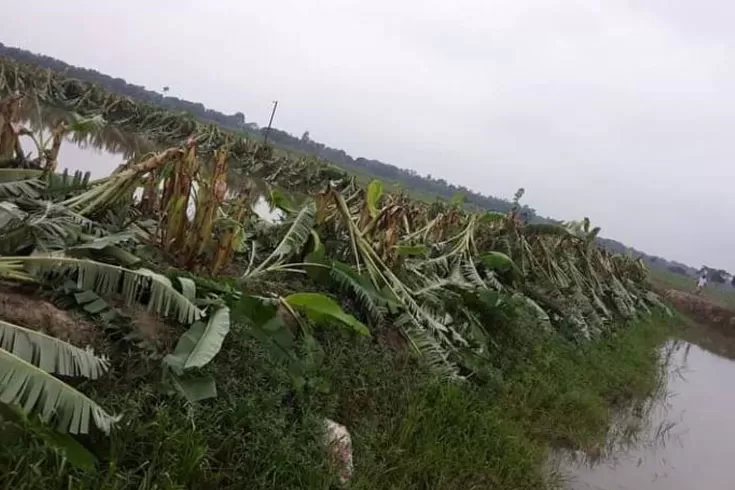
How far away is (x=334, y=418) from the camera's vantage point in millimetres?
3439

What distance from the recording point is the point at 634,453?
549cm

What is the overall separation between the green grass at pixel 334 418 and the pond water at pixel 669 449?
252 millimetres

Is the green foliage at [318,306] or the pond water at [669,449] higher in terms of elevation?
the green foliage at [318,306]

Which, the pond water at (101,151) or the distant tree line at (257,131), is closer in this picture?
the pond water at (101,151)

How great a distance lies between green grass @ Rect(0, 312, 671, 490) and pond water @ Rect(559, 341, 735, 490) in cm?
25

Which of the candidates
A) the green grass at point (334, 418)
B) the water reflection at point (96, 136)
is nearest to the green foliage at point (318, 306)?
the green grass at point (334, 418)

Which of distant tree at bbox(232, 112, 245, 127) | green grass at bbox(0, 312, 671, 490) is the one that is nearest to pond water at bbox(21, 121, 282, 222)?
green grass at bbox(0, 312, 671, 490)

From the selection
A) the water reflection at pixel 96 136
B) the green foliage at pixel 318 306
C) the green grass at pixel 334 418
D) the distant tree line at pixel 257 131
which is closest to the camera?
the green grass at pixel 334 418

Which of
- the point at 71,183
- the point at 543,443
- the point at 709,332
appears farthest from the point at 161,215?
the point at 709,332

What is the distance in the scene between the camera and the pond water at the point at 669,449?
478 cm

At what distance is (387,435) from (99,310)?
1.72 metres

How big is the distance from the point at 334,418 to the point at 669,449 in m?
4.06

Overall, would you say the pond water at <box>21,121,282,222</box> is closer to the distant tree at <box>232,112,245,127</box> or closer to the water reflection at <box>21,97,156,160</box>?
the water reflection at <box>21,97,156,160</box>

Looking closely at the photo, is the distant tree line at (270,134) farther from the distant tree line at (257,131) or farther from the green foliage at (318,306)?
the green foliage at (318,306)
